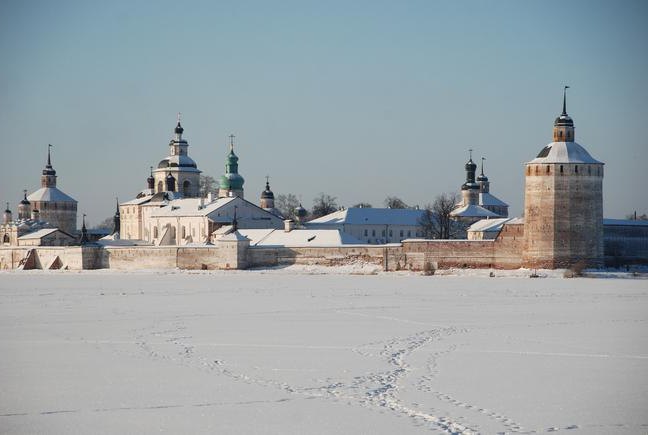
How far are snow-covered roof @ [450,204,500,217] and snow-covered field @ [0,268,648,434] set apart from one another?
92.7ft

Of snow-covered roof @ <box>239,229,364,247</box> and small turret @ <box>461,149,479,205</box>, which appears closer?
snow-covered roof @ <box>239,229,364,247</box>

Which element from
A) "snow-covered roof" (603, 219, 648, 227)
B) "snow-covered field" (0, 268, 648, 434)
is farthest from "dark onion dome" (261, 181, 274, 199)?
"snow-covered field" (0, 268, 648, 434)

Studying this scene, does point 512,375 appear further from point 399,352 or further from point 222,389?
point 222,389

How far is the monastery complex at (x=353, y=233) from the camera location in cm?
3062

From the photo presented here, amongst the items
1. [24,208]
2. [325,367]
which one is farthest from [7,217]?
[325,367]

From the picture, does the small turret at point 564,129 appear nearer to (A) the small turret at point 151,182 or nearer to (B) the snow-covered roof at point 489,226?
(B) the snow-covered roof at point 489,226

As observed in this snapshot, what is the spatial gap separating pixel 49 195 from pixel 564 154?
97.6 feet

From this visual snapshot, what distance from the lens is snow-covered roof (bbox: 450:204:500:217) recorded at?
4650 cm

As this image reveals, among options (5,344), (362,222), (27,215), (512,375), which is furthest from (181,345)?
(27,215)

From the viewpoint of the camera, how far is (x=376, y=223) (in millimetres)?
47969

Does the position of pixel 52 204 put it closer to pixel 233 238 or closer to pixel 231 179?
pixel 231 179

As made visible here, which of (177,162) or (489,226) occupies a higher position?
(177,162)

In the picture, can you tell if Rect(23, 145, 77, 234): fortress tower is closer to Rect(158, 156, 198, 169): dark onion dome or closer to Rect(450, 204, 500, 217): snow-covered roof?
Rect(158, 156, 198, 169): dark onion dome

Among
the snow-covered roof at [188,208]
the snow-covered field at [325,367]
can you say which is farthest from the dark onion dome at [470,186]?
the snow-covered field at [325,367]
